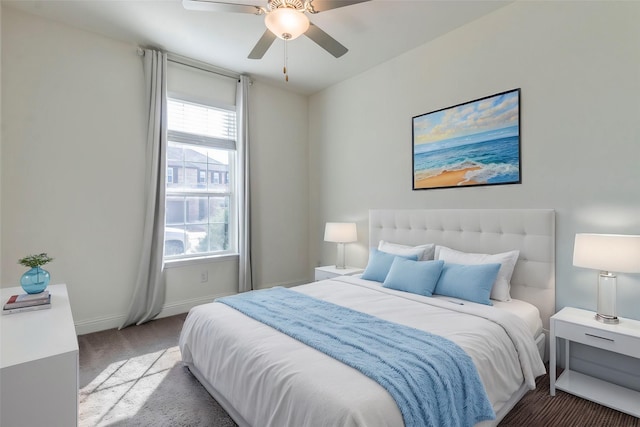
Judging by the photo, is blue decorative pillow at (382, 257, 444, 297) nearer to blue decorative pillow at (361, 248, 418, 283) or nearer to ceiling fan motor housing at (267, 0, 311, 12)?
blue decorative pillow at (361, 248, 418, 283)

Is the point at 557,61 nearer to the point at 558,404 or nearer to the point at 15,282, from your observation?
the point at 558,404

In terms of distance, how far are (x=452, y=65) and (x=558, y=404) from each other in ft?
9.36

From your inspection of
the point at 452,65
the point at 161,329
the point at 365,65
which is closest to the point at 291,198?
the point at 365,65

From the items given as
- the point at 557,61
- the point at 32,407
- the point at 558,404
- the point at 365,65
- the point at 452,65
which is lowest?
the point at 558,404

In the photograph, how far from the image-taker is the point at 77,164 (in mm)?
3121

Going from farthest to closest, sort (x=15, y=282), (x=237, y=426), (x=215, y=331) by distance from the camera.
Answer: (x=15, y=282)
(x=215, y=331)
(x=237, y=426)

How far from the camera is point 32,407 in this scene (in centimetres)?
126

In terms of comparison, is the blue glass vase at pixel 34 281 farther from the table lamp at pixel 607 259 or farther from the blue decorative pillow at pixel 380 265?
the table lamp at pixel 607 259

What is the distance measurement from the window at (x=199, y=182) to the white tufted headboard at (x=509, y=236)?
89.1 inches

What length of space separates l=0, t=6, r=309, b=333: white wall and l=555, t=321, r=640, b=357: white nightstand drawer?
11.7 feet

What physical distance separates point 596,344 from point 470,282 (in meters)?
0.78

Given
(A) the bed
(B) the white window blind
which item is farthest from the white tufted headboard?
(B) the white window blind

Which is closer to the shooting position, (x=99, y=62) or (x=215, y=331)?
(x=215, y=331)

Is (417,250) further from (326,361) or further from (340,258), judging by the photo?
(326,361)
